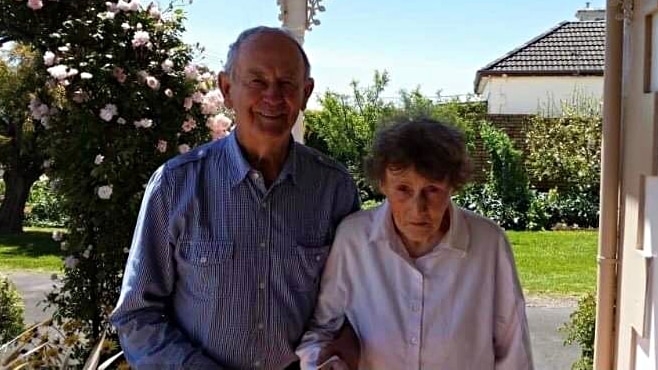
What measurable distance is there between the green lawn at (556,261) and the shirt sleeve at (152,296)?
4630mm

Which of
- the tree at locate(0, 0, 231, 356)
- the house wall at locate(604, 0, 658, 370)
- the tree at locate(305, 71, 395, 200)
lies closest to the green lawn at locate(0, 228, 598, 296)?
the tree at locate(0, 0, 231, 356)

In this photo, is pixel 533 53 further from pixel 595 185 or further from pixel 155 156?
pixel 155 156

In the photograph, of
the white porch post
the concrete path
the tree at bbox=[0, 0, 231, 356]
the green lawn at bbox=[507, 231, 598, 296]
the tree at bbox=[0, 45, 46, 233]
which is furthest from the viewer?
the green lawn at bbox=[507, 231, 598, 296]

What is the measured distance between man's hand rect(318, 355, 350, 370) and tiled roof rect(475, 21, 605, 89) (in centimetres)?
894

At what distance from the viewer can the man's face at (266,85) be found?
137 centimetres

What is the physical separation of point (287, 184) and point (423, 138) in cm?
29

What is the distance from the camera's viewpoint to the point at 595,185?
8.66 m

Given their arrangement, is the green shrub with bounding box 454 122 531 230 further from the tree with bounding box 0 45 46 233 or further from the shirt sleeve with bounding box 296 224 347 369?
the shirt sleeve with bounding box 296 224 347 369

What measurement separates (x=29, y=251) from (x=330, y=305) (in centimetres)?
441

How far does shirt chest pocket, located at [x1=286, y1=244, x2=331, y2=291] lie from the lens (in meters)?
1.41

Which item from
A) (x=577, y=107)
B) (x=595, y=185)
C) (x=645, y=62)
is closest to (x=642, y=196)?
(x=645, y=62)

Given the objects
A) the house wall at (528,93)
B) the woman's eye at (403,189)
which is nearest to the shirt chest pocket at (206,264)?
the woman's eye at (403,189)

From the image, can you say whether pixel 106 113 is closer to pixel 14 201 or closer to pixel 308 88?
pixel 308 88

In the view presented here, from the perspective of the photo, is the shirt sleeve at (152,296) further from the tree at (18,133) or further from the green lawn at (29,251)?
the green lawn at (29,251)
